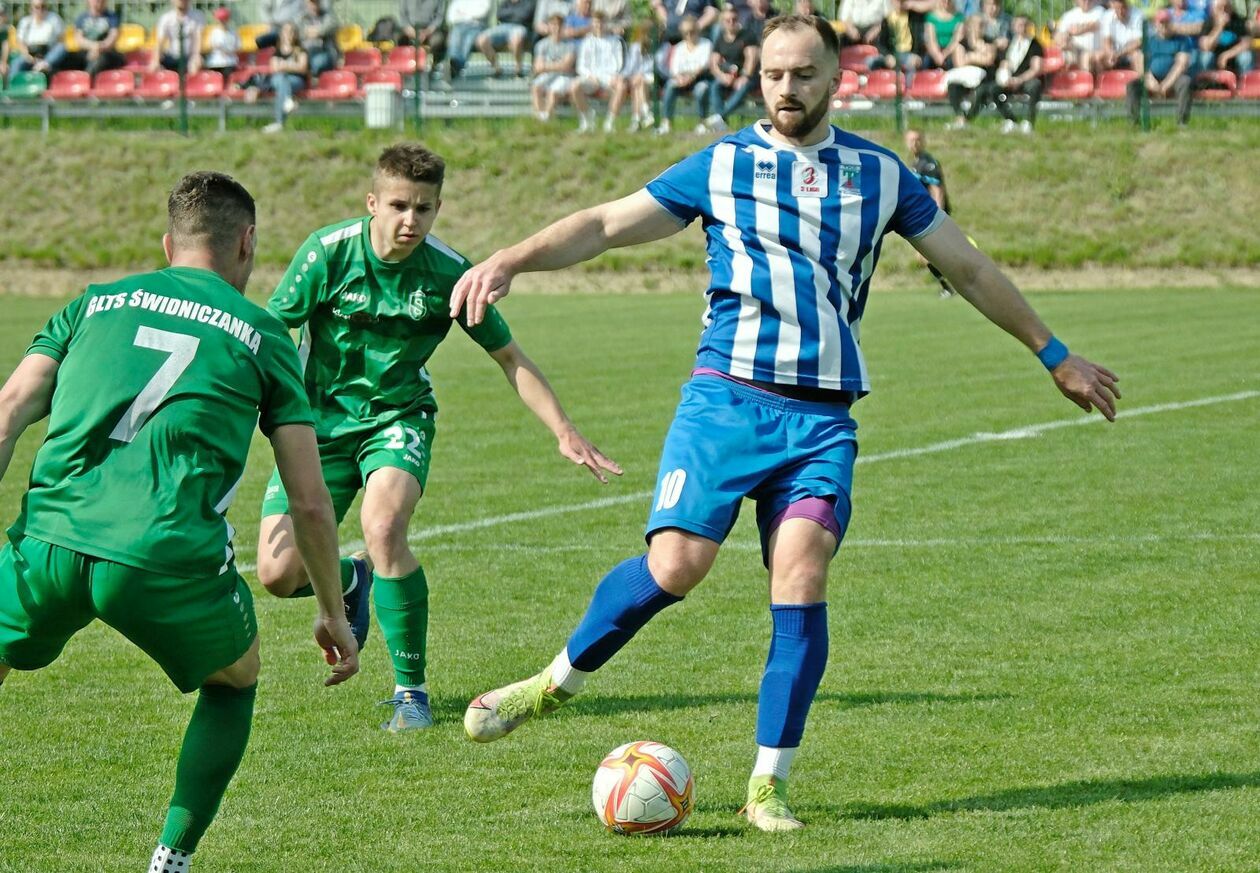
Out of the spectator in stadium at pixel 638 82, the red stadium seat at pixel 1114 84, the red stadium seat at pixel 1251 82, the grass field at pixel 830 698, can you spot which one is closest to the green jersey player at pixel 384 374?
the grass field at pixel 830 698

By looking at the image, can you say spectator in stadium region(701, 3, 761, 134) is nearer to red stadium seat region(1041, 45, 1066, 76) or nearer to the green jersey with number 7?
red stadium seat region(1041, 45, 1066, 76)

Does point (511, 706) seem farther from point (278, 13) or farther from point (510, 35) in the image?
point (278, 13)

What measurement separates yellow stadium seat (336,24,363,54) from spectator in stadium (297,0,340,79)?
142 cm

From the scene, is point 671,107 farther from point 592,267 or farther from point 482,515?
point 482,515

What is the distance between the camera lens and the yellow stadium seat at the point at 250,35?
101 feet

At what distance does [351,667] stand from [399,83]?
27135 millimetres

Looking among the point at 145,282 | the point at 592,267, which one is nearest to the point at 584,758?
the point at 145,282

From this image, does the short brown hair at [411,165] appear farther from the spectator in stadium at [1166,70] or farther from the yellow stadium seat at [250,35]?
the yellow stadium seat at [250,35]

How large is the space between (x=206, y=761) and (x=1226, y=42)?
26.9 metres

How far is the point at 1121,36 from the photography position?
2794 cm

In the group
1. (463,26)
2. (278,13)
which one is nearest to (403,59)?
(463,26)

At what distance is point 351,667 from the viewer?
162 inches

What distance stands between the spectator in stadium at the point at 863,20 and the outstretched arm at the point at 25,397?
86.9ft

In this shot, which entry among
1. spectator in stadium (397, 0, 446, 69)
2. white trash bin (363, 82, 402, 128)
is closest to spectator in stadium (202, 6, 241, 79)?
white trash bin (363, 82, 402, 128)
